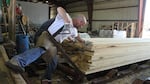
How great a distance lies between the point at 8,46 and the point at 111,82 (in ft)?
8.59

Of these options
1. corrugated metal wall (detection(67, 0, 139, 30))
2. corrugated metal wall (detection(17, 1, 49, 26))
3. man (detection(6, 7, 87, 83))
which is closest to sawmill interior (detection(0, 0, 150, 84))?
man (detection(6, 7, 87, 83))

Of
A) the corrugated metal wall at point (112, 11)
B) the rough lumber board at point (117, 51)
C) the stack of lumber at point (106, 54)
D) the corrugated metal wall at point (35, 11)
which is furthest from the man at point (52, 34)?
the corrugated metal wall at point (35, 11)

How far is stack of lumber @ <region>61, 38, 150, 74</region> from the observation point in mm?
3658

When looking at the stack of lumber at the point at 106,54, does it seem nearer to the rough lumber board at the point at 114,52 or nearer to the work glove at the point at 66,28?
the rough lumber board at the point at 114,52

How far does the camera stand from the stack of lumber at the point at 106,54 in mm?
3658

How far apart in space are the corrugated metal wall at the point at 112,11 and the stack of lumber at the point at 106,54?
592 cm

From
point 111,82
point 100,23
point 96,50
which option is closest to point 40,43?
point 96,50

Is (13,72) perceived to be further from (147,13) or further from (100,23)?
(100,23)

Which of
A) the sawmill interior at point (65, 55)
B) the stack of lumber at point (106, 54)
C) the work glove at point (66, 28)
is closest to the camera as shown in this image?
the sawmill interior at point (65, 55)

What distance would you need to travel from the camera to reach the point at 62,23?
3.16 m

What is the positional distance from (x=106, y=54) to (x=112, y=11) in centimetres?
874

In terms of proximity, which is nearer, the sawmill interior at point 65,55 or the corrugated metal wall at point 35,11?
the sawmill interior at point 65,55

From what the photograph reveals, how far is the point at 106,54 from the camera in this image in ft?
13.0

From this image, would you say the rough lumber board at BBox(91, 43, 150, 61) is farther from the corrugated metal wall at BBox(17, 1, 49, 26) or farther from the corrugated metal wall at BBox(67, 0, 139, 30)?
the corrugated metal wall at BBox(17, 1, 49, 26)
